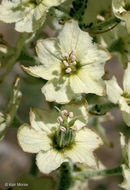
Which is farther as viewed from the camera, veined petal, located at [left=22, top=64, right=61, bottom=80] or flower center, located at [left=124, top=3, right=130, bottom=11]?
flower center, located at [left=124, top=3, right=130, bottom=11]

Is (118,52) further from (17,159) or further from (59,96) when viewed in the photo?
(17,159)

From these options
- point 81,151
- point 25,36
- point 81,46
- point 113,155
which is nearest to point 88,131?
point 81,151

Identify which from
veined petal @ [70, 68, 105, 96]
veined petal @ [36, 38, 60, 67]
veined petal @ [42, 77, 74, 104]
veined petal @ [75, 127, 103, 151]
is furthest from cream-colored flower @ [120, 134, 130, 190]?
veined petal @ [36, 38, 60, 67]

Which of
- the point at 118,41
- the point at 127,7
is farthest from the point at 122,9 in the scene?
the point at 118,41

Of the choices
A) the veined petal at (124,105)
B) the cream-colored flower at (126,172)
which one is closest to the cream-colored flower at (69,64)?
the veined petal at (124,105)

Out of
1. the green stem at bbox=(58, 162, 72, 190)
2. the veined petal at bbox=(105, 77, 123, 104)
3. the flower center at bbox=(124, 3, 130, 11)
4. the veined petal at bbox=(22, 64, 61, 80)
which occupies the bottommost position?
the green stem at bbox=(58, 162, 72, 190)

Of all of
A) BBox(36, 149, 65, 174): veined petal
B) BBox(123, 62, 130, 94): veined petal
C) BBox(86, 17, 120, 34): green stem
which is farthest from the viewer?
BBox(123, 62, 130, 94): veined petal

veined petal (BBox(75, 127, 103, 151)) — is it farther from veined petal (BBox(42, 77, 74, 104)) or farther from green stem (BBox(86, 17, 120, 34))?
green stem (BBox(86, 17, 120, 34))

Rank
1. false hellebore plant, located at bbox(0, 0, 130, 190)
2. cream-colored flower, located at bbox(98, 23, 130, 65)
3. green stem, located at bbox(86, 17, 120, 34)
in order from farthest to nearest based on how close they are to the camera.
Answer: cream-colored flower, located at bbox(98, 23, 130, 65) → green stem, located at bbox(86, 17, 120, 34) → false hellebore plant, located at bbox(0, 0, 130, 190)
